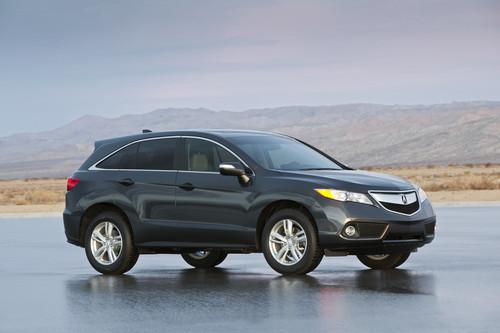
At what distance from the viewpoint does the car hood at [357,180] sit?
13.4 meters

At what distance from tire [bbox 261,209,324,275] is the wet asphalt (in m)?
0.18

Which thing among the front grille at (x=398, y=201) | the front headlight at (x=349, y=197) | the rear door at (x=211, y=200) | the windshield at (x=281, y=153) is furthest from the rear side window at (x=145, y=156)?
the front grille at (x=398, y=201)

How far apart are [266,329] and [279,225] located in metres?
4.17

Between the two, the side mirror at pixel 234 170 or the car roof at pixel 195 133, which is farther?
the car roof at pixel 195 133

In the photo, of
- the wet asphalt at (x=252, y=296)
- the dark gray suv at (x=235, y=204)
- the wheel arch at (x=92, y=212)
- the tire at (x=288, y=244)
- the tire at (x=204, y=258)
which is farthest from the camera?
the tire at (x=204, y=258)

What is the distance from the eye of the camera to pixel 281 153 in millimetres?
14938

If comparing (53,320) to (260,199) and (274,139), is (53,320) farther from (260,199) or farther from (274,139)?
(274,139)

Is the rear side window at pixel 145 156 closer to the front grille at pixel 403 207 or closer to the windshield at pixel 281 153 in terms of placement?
the windshield at pixel 281 153

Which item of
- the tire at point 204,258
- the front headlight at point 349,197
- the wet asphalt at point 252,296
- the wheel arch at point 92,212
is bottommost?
the wet asphalt at point 252,296

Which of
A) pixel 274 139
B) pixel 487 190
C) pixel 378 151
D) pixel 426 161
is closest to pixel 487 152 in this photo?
pixel 426 161

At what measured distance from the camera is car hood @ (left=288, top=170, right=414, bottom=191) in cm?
1338

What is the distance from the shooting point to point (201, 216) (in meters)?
14.0

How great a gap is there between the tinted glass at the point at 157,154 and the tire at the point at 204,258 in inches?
64.6

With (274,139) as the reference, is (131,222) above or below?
below
